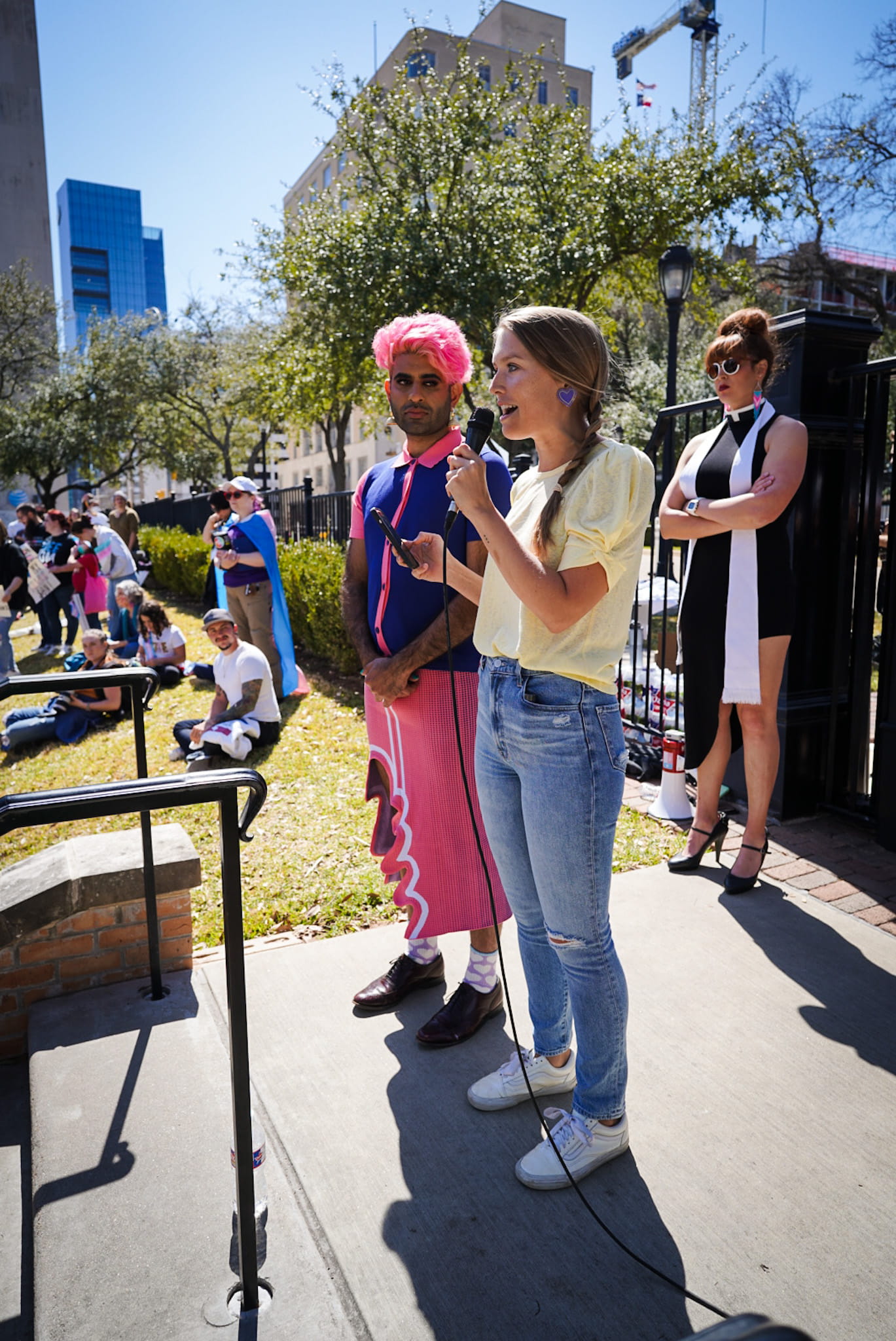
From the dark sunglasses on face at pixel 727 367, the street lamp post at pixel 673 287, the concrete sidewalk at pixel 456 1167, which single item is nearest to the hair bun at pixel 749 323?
the dark sunglasses on face at pixel 727 367

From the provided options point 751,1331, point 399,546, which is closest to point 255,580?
point 399,546

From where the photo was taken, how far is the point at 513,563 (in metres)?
1.86

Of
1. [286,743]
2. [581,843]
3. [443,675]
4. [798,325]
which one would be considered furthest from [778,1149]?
[286,743]

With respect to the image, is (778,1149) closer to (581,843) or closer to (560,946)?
(560,946)

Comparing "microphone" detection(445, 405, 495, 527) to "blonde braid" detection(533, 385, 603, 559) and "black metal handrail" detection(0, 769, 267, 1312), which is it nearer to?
"blonde braid" detection(533, 385, 603, 559)

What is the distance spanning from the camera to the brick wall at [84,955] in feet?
9.58

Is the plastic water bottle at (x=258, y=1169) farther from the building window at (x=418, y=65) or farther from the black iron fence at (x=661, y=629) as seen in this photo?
the building window at (x=418, y=65)

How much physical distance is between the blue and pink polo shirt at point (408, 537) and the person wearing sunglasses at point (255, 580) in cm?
516

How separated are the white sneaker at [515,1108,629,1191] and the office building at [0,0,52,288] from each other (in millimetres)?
46188

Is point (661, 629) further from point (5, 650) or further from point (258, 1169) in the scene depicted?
point (5, 650)

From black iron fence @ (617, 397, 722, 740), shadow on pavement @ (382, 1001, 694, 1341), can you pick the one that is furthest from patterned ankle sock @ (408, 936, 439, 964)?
black iron fence @ (617, 397, 722, 740)

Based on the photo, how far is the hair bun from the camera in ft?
11.6

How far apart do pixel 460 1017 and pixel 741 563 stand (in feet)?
7.14

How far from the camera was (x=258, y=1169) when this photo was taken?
2.09 m
